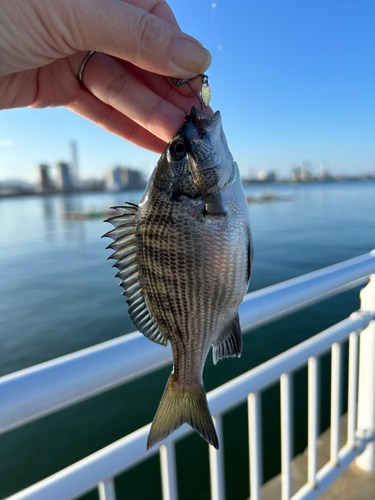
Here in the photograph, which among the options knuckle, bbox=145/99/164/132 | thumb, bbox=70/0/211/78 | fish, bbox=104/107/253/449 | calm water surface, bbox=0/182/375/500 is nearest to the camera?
fish, bbox=104/107/253/449

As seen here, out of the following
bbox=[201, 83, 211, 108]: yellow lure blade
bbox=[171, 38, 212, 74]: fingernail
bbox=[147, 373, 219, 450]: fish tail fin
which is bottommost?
bbox=[147, 373, 219, 450]: fish tail fin

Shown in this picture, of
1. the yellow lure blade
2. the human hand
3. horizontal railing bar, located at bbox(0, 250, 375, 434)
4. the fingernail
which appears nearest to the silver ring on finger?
the human hand

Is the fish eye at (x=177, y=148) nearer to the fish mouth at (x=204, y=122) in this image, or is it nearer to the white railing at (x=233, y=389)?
the fish mouth at (x=204, y=122)

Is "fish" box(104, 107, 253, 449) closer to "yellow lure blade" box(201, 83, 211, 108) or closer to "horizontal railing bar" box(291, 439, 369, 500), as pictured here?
"yellow lure blade" box(201, 83, 211, 108)

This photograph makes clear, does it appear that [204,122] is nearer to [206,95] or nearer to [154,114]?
[206,95]

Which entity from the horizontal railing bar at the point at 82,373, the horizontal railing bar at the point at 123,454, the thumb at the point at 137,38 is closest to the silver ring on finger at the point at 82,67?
the thumb at the point at 137,38

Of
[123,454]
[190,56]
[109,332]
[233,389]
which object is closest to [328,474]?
[233,389]

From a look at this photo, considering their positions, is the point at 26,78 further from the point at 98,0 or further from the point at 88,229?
the point at 88,229
